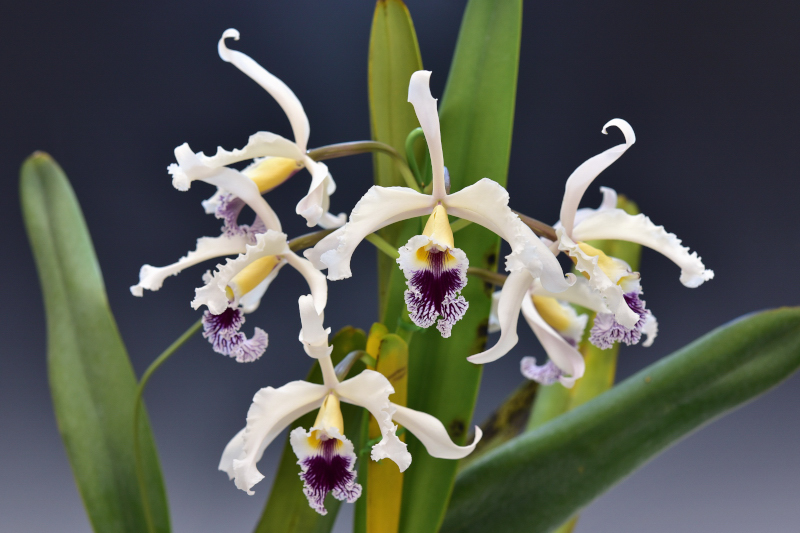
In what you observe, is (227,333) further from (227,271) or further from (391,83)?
(391,83)

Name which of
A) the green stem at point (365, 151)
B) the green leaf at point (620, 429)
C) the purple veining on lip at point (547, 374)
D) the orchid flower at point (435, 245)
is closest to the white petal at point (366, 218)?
the orchid flower at point (435, 245)

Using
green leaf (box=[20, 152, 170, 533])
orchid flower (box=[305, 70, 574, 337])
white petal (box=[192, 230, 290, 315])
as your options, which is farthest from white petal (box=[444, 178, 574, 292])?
green leaf (box=[20, 152, 170, 533])

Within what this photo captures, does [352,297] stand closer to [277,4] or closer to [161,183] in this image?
[161,183]

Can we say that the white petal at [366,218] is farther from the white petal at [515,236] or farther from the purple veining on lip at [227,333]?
the purple veining on lip at [227,333]

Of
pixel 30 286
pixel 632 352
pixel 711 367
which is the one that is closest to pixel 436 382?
pixel 711 367

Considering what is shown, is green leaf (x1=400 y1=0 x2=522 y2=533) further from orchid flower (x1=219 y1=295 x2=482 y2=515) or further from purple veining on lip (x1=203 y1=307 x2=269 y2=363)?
purple veining on lip (x1=203 y1=307 x2=269 y2=363)

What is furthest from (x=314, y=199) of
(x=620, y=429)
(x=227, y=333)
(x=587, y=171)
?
(x=620, y=429)
